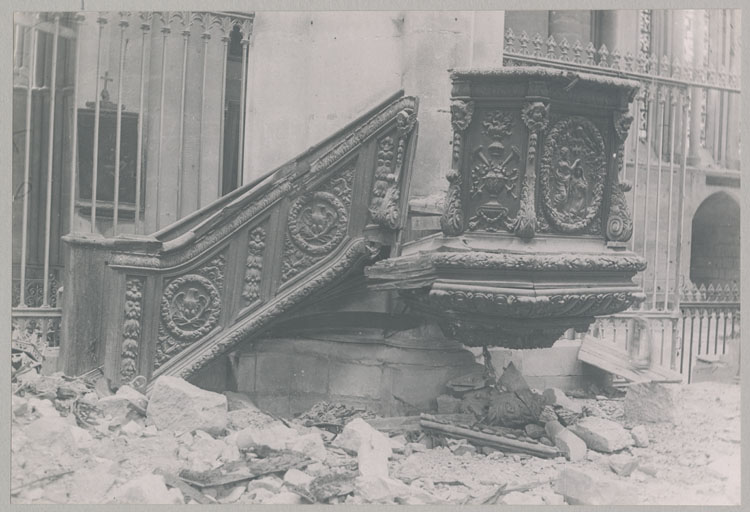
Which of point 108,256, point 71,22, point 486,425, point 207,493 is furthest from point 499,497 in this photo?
point 71,22

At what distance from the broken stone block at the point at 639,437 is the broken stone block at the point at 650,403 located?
0.47 metres

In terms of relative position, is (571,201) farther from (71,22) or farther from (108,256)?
(71,22)

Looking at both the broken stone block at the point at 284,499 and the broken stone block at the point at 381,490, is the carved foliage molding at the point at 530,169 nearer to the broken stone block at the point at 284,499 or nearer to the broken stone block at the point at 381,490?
the broken stone block at the point at 381,490

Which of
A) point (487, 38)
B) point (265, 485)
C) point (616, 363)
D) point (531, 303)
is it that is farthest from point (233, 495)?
point (487, 38)

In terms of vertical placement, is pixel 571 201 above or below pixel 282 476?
above

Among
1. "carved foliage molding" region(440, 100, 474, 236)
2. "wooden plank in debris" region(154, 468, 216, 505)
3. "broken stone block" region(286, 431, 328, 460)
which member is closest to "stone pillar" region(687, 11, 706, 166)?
"carved foliage molding" region(440, 100, 474, 236)

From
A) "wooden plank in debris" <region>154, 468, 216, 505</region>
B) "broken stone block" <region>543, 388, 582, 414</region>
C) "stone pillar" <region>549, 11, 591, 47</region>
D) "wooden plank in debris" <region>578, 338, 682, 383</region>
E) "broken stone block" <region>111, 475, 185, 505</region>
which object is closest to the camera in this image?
"broken stone block" <region>111, 475, 185, 505</region>

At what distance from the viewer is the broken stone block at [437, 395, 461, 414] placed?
21.9 ft

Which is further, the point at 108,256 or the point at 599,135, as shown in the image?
the point at 108,256

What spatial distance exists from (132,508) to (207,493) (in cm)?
42

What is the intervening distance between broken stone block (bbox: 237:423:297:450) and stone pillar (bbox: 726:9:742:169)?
3.45 metres

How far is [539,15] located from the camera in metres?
15.0

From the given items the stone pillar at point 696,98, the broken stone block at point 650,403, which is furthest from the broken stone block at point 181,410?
the stone pillar at point 696,98

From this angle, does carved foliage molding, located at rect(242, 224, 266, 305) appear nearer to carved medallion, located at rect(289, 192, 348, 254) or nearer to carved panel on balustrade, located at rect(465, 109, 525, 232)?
carved medallion, located at rect(289, 192, 348, 254)
